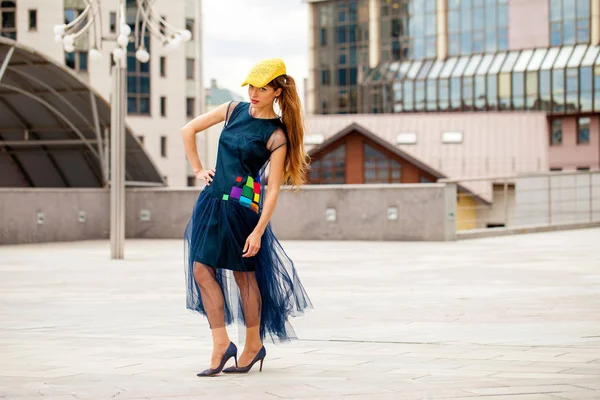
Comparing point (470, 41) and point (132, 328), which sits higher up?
point (470, 41)

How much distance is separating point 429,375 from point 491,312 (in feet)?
11.2

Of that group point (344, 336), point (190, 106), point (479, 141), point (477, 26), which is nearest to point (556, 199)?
point (344, 336)

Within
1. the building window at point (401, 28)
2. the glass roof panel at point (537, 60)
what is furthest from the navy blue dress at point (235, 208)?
the building window at point (401, 28)

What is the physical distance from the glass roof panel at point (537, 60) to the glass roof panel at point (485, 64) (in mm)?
3221

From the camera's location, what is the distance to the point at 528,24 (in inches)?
3014

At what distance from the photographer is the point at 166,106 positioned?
77438 mm

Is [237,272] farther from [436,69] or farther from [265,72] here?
[436,69]

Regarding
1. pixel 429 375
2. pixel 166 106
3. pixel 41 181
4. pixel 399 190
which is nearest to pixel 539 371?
pixel 429 375

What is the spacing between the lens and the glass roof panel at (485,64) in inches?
3038

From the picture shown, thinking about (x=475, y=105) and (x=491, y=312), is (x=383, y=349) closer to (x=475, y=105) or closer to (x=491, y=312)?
(x=491, y=312)

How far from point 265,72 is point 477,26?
247 feet

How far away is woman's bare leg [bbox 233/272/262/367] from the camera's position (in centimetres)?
610

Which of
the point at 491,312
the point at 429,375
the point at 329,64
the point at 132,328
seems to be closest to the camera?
the point at 429,375

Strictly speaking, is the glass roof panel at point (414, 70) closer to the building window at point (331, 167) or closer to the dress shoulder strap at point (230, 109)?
the building window at point (331, 167)
